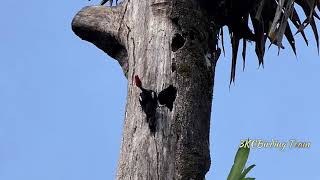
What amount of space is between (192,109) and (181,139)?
15cm

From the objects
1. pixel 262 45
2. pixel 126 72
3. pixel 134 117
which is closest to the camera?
pixel 134 117

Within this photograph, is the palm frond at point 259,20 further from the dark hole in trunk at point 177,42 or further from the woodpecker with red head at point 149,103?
the woodpecker with red head at point 149,103

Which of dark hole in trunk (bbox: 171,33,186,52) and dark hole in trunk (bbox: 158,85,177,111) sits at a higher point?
dark hole in trunk (bbox: 171,33,186,52)

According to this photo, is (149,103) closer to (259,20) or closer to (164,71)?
(164,71)

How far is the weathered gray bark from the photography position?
8.89 feet

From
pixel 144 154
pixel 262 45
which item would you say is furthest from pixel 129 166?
pixel 262 45

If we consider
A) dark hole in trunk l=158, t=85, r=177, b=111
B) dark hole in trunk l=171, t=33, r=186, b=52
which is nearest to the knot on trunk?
dark hole in trunk l=171, t=33, r=186, b=52

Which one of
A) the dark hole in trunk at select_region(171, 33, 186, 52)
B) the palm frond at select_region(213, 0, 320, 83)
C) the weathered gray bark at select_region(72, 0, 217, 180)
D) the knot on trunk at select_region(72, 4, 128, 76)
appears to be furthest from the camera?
the palm frond at select_region(213, 0, 320, 83)

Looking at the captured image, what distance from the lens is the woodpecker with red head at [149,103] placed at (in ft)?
9.01

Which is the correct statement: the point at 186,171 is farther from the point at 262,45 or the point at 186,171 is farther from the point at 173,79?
the point at 262,45

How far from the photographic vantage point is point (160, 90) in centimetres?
281

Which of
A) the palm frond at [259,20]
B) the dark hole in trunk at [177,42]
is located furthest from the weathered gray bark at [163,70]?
the palm frond at [259,20]

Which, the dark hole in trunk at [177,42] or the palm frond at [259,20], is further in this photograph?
the palm frond at [259,20]

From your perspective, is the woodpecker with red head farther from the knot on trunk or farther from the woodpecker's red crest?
the knot on trunk
